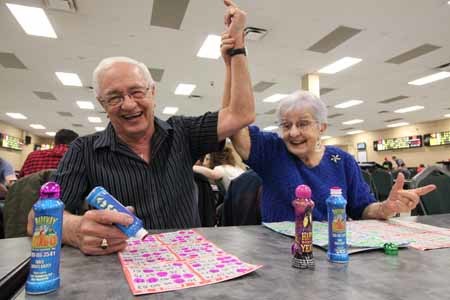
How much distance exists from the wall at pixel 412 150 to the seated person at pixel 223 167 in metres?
10.4

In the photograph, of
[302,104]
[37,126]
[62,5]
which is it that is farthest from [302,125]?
[37,126]

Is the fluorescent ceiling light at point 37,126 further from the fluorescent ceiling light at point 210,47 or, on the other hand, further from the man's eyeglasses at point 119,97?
the man's eyeglasses at point 119,97

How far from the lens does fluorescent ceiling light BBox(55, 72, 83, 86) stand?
20.1ft

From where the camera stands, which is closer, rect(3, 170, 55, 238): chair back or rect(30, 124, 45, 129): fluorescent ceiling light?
rect(3, 170, 55, 238): chair back

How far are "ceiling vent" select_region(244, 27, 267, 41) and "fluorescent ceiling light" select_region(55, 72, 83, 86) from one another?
12.7 feet

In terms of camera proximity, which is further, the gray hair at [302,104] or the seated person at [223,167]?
the seated person at [223,167]

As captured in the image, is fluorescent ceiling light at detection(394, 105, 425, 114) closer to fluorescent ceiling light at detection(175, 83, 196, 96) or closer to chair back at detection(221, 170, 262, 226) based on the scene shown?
fluorescent ceiling light at detection(175, 83, 196, 96)

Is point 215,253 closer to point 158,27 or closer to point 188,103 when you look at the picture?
point 158,27

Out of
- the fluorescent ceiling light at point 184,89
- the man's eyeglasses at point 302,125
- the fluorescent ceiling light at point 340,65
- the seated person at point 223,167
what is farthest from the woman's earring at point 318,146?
the fluorescent ceiling light at point 184,89

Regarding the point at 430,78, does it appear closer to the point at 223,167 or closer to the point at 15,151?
the point at 223,167

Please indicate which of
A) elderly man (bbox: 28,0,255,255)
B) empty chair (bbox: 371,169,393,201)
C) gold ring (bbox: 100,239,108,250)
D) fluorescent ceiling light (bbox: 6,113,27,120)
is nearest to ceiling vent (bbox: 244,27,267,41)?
empty chair (bbox: 371,169,393,201)

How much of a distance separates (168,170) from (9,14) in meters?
4.10

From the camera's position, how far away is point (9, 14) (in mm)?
3869

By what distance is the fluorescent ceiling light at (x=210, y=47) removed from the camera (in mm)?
4617
